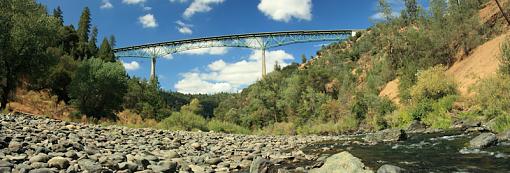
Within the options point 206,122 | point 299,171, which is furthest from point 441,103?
point 299,171

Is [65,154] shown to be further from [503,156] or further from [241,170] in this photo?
[503,156]

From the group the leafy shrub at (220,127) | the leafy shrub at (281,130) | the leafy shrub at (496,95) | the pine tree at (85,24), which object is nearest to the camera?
the leafy shrub at (496,95)

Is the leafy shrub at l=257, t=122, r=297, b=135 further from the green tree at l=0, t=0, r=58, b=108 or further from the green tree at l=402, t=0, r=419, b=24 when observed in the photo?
the green tree at l=402, t=0, r=419, b=24

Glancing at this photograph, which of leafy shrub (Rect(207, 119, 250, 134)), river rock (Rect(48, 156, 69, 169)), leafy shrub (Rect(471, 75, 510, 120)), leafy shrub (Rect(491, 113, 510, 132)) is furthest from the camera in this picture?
leafy shrub (Rect(207, 119, 250, 134))

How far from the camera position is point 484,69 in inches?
1426

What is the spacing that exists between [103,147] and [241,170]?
4.67m

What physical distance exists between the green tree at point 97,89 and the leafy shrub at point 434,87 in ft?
78.2

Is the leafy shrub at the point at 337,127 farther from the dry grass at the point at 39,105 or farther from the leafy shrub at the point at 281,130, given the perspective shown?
the dry grass at the point at 39,105

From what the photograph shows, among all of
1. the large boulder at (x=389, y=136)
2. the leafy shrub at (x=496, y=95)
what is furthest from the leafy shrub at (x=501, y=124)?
the large boulder at (x=389, y=136)

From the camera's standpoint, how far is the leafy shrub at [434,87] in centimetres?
3188

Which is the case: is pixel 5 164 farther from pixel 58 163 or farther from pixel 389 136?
pixel 389 136

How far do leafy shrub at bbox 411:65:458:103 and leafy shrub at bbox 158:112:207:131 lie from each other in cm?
1656

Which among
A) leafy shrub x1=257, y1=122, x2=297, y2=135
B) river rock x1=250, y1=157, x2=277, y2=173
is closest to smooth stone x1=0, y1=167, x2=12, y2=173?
river rock x1=250, y1=157, x2=277, y2=173

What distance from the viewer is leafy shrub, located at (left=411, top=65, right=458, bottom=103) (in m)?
31.9
